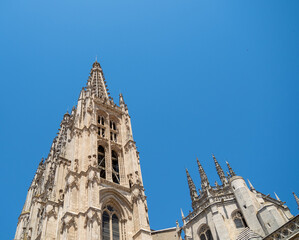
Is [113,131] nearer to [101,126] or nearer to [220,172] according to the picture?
[101,126]

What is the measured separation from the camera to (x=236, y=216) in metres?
31.5

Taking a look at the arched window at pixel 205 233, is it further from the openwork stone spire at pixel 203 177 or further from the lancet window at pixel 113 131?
the lancet window at pixel 113 131

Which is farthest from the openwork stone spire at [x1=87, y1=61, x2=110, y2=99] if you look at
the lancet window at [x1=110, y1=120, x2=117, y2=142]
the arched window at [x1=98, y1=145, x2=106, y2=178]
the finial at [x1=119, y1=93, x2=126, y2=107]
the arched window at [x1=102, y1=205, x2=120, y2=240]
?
the arched window at [x1=102, y1=205, x2=120, y2=240]

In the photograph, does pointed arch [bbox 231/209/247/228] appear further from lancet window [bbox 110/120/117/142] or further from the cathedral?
lancet window [bbox 110/120/117/142]

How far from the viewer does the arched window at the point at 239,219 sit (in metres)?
30.7

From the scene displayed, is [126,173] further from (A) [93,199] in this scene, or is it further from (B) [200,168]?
(B) [200,168]

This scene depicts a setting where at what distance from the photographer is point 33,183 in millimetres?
51531

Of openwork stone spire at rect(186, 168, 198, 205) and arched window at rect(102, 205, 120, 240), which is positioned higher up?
openwork stone spire at rect(186, 168, 198, 205)

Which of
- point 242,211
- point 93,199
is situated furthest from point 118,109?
point 242,211

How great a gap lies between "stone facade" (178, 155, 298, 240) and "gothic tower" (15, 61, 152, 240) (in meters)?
7.13

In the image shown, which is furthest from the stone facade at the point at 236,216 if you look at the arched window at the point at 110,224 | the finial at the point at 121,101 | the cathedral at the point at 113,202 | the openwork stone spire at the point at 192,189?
the finial at the point at 121,101

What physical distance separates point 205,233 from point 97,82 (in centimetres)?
2984

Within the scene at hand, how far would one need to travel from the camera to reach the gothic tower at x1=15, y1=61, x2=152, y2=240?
26.5m

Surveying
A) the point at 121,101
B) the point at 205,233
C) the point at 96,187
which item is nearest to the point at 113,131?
the point at 121,101
